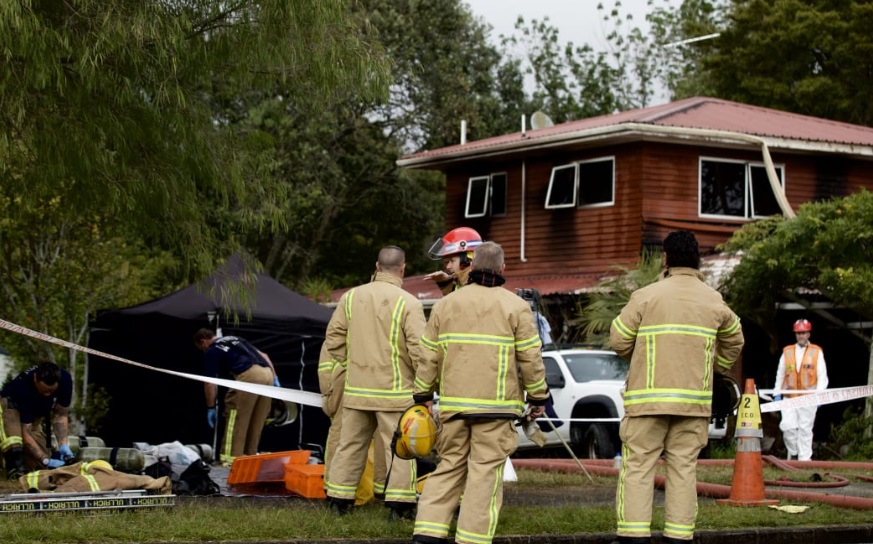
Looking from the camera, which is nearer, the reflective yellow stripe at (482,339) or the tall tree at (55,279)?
the reflective yellow stripe at (482,339)

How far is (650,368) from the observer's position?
322 inches

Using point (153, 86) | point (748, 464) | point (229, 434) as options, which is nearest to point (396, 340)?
point (748, 464)

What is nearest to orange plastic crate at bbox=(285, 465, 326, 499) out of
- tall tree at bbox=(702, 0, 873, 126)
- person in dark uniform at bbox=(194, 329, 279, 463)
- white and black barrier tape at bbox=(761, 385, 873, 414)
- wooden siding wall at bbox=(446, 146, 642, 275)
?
person in dark uniform at bbox=(194, 329, 279, 463)

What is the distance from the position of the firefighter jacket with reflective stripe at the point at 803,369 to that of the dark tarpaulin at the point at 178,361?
251 inches

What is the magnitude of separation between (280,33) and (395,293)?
3228mm

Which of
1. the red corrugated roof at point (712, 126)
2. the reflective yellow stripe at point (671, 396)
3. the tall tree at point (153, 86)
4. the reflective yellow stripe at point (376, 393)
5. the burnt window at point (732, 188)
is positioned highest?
the red corrugated roof at point (712, 126)

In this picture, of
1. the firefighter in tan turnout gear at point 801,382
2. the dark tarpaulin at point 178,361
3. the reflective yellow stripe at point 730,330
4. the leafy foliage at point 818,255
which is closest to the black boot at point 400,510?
the reflective yellow stripe at point 730,330

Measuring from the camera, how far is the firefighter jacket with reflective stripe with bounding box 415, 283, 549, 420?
312 inches

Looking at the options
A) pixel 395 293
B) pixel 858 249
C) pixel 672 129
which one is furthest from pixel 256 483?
pixel 672 129

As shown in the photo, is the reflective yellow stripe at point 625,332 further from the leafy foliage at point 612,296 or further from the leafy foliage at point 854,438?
the leafy foliage at point 612,296

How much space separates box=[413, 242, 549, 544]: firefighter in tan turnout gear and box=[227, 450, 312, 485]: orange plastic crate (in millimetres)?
3354

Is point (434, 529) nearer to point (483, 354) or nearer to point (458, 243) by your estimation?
point (483, 354)

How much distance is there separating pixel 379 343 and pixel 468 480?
2053 millimetres

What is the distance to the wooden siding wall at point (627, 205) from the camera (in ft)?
86.4
